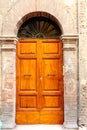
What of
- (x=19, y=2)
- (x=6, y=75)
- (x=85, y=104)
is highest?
(x=19, y=2)

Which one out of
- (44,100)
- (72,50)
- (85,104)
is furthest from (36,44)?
(85,104)

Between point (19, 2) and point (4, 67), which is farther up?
point (19, 2)

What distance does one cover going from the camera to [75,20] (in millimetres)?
8211

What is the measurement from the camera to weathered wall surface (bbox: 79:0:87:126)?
8156 millimetres

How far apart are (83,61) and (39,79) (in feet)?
4.71

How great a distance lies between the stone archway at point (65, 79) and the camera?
8148 mm

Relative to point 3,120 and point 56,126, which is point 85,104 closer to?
point 56,126

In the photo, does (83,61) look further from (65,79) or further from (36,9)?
(36,9)

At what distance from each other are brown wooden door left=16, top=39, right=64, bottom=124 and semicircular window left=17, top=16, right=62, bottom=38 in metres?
0.20

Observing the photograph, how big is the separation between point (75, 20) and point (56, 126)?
10.3ft

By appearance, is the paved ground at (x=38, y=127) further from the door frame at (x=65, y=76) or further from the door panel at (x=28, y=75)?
the door panel at (x=28, y=75)

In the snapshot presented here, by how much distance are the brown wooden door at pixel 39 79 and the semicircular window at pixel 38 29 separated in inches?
7.9

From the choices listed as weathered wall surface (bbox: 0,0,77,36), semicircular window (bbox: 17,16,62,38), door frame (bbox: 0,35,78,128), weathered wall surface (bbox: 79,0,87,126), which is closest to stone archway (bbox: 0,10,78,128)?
door frame (bbox: 0,35,78,128)

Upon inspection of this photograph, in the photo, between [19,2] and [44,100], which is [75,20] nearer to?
[19,2]
